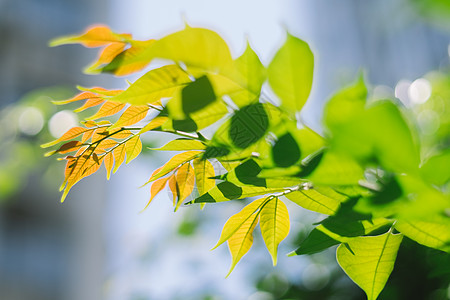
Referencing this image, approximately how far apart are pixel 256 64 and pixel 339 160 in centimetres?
4

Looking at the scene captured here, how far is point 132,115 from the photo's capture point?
0.65 ft

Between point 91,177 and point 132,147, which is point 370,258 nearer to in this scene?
point 132,147

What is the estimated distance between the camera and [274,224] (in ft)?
0.68

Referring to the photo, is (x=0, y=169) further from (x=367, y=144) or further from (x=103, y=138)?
(x=367, y=144)

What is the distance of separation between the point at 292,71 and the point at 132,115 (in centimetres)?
8

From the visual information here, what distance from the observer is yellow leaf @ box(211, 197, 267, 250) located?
20 centimetres

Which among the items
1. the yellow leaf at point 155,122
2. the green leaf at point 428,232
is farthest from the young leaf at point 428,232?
the yellow leaf at point 155,122

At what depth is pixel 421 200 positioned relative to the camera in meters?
0.12

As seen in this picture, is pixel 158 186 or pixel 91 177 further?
pixel 91 177

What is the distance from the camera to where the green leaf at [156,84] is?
0.16 metres

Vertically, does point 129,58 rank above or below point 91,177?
above

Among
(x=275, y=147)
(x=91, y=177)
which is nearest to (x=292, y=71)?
(x=275, y=147)

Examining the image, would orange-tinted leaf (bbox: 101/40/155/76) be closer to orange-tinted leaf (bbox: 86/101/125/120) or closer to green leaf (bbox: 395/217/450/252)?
orange-tinted leaf (bbox: 86/101/125/120)

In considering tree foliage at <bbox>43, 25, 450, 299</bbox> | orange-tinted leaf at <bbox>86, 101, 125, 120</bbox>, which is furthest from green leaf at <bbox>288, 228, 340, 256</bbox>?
orange-tinted leaf at <bbox>86, 101, 125, 120</bbox>
